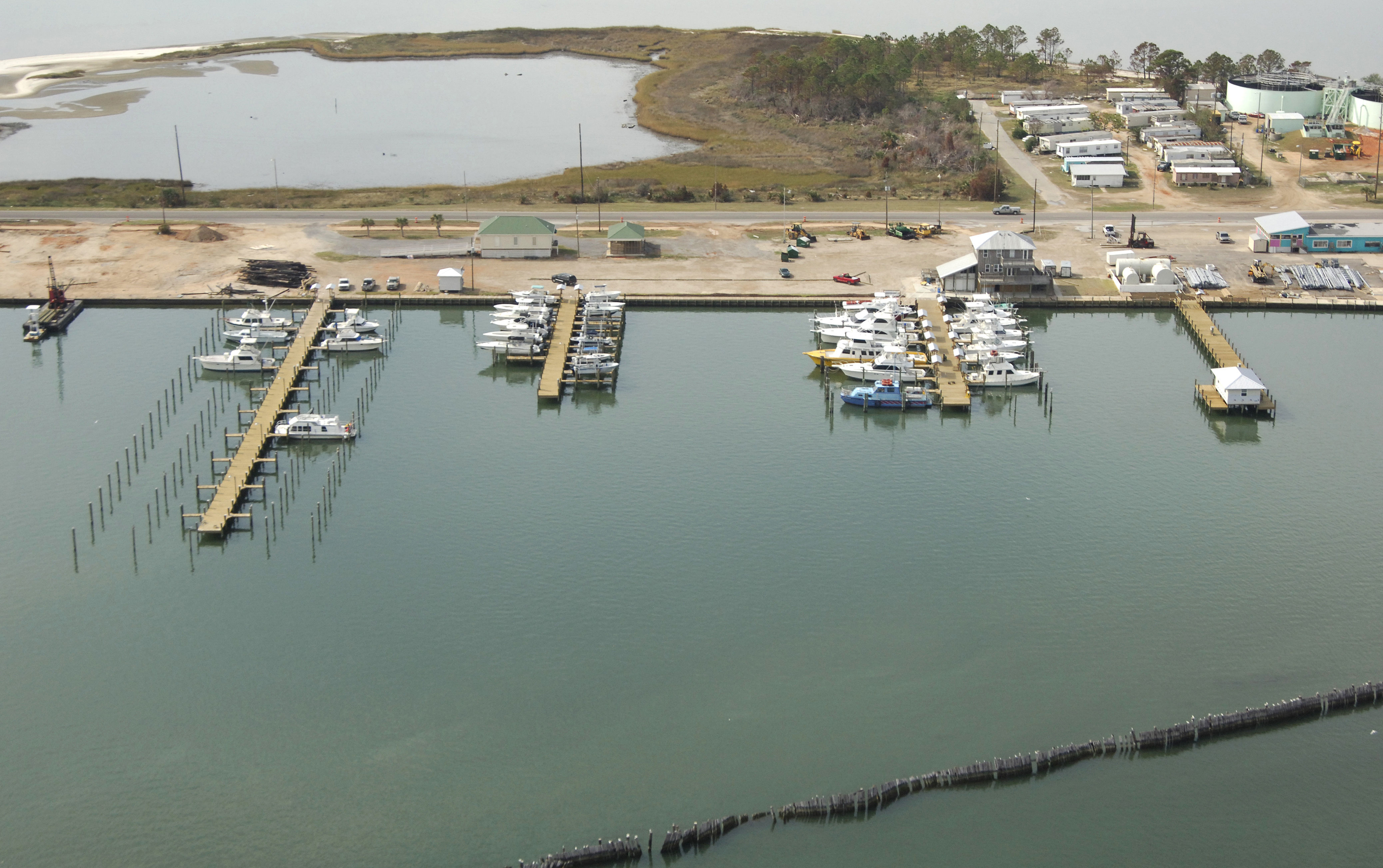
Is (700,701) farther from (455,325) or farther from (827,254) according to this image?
(827,254)

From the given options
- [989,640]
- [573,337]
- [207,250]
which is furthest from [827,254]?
[989,640]

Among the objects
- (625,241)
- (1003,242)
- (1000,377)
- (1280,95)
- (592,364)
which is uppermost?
(1280,95)

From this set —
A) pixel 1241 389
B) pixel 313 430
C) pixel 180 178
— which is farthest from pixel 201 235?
pixel 1241 389

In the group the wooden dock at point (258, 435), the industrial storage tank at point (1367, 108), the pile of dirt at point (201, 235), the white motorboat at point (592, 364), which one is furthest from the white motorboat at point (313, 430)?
the industrial storage tank at point (1367, 108)

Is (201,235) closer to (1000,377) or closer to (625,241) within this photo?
(625,241)

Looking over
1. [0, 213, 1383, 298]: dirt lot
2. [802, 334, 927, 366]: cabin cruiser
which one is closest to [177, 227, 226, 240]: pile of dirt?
[0, 213, 1383, 298]: dirt lot

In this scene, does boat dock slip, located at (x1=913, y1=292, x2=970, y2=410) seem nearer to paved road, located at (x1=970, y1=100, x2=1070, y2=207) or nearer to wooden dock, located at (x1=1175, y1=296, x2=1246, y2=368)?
wooden dock, located at (x1=1175, y1=296, x2=1246, y2=368)
